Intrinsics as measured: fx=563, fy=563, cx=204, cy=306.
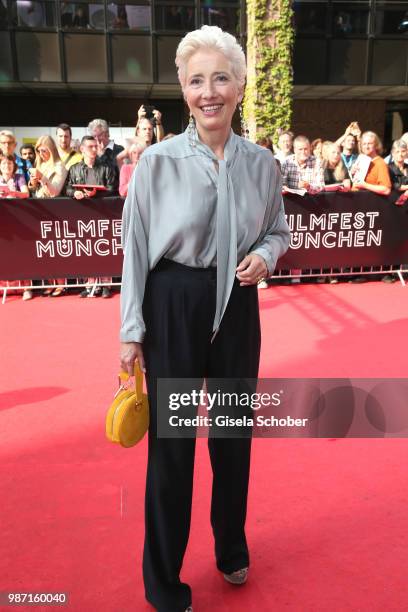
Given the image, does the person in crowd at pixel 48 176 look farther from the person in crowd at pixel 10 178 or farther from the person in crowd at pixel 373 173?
the person in crowd at pixel 373 173

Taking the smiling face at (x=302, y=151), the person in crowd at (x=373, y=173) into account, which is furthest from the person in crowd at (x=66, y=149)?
the person in crowd at (x=373, y=173)

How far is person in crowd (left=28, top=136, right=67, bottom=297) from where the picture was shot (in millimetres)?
7496

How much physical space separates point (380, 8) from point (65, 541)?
708 inches

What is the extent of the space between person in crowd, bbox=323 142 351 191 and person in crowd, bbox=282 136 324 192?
325 mm

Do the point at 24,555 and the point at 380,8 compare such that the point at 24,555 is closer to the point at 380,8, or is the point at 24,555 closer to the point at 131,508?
the point at 131,508

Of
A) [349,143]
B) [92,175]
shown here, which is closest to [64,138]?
[92,175]

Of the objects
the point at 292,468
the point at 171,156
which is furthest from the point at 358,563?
the point at 171,156

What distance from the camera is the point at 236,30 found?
16.3m

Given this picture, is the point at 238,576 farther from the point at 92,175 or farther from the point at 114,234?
the point at 92,175

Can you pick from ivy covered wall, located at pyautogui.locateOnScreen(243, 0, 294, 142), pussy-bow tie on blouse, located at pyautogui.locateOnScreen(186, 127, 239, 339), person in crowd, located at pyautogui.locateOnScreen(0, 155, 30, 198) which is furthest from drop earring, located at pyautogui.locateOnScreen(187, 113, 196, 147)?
ivy covered wall, located at pyautogui.locateOnScreen(243, 0, 294, 142)

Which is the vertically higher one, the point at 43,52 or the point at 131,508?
the point at 43,52

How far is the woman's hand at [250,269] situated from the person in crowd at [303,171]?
20.0 feet

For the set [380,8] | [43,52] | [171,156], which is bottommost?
[171,156]

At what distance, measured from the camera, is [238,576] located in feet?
7.80
